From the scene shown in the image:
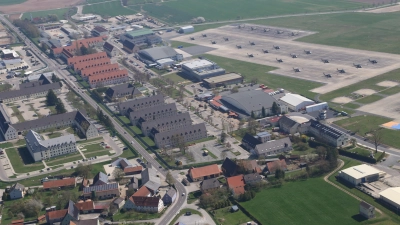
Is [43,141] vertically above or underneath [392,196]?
underneath

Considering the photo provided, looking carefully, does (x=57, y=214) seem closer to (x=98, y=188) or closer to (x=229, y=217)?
(x=98, y=188)

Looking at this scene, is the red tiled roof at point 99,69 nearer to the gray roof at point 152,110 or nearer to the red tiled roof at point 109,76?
the red tiled roof at point 109,76

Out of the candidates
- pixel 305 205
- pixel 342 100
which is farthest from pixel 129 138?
pixel 342 100

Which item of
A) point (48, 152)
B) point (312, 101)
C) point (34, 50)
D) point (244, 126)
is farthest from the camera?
point (34, 50)

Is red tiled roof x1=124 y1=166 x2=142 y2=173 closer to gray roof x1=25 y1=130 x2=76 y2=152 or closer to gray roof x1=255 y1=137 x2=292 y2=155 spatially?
gray roof x1=25 y1=130 x2=76 y2=152

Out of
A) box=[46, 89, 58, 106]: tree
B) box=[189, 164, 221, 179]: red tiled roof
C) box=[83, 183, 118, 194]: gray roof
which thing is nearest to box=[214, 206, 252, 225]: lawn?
box=[189, 164, 221, 179]: red tiled roof

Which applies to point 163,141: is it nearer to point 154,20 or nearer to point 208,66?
point 208,66

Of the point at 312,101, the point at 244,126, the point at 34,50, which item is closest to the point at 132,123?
the point at 244,126
